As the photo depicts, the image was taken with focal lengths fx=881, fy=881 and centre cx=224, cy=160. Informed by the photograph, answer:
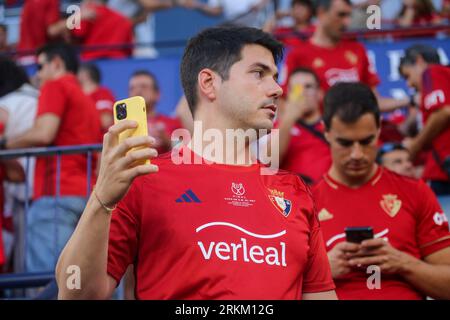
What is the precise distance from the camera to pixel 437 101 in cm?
686

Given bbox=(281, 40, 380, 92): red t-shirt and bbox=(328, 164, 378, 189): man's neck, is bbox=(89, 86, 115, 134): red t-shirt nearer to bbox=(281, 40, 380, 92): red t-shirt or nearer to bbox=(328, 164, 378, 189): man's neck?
bbox=(281, 40, 380, 92): red t-shirt

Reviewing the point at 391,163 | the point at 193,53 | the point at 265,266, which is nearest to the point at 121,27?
the point at 391,163

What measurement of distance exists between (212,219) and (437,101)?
394 centimetres

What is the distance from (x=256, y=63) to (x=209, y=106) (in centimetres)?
27

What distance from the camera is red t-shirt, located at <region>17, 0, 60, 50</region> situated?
11328mm

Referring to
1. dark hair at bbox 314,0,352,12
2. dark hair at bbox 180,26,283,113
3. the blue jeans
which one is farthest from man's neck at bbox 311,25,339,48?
dark hair at bbox 180,26,283,113

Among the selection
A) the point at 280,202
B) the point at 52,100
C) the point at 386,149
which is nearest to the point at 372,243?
the point at 280,202

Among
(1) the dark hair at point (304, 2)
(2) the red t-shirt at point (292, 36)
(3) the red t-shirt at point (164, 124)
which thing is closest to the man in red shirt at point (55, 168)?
(3) the red t-shirt at point (164, 124)

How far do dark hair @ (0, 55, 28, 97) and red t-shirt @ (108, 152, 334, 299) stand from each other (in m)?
3.93

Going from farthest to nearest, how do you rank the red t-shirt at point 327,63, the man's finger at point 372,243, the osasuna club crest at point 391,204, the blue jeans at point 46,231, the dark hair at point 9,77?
the red t-shirt at point 327,63, the dark hair at point 9,77, the blue jeans at point 46,231, the osasuna club crest at point 391,204, the man's finger at point 372,243

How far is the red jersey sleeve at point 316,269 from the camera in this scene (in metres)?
3.61

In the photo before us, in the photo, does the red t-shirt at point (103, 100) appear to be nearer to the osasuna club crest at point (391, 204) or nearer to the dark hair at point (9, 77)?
the dark hair at point (9, 77)

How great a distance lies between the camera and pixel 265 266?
3326 mm

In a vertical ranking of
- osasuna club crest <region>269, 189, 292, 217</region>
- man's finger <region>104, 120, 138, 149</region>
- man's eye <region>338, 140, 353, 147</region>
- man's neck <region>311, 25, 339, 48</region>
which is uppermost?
man's neck <region>311, 25, 339, 48</region>
